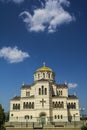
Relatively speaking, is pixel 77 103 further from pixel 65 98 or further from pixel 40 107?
pixel 40 107

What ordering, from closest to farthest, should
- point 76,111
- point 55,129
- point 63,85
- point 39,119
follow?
1. point 55,129
2. point 39,119
3. point 76,111
4. point 63,85

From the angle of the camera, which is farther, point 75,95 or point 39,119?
point 75,95

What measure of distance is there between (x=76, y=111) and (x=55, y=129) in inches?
816

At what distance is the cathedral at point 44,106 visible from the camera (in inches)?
2430

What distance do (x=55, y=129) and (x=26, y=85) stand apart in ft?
91.6

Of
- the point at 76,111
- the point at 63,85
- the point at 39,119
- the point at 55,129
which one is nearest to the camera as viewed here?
the point at 55,129

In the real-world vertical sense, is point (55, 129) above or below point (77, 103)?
below

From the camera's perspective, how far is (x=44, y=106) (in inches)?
2432

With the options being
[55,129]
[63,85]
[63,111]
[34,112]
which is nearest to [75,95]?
[63,85]

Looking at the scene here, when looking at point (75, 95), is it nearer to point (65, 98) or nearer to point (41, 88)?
point (65, 98)

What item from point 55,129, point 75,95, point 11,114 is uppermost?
point 75,95

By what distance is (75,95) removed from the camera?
72.0 m

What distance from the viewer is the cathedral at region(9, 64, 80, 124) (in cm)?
6172

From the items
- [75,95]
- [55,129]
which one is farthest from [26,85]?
[55,129]
